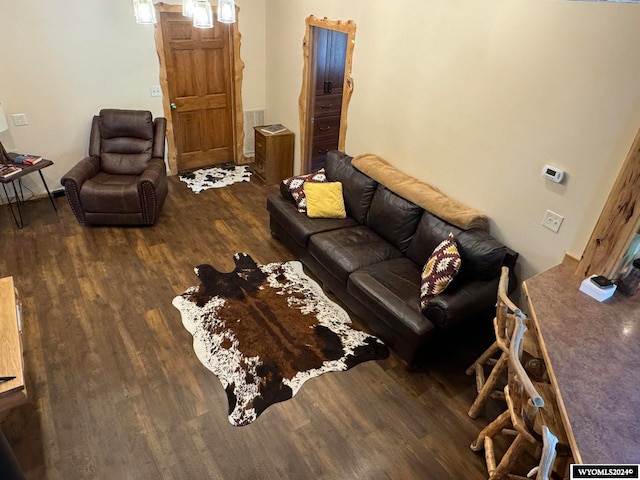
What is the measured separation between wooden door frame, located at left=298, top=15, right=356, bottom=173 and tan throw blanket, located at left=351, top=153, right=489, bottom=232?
26.5 inches

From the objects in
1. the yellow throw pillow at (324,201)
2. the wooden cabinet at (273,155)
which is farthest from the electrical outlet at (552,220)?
the wooden cabinet at (273,155)

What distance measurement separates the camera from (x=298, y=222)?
386cm

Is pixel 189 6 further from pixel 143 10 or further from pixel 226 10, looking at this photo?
pixel 143 10

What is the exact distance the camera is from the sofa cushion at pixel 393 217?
11.6 ft

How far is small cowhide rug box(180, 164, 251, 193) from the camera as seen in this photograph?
215 inches

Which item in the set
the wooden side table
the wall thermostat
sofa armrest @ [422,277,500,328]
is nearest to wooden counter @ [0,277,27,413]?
the wooden side table

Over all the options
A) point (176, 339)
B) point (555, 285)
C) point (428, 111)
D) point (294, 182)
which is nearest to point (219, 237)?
point (294, 182)

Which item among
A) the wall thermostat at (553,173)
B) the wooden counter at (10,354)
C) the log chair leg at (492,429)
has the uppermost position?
the wall thermostat at (553,173)

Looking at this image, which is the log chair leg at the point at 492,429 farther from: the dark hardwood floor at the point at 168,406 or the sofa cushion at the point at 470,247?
the sofa cushion at the point at 470,247

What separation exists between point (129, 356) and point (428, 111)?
302 cm

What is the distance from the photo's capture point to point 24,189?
4.77 meters

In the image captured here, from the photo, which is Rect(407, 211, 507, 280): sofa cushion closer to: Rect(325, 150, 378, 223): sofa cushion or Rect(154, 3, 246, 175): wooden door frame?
Rect(325, 150, 378, 223): sofa cushion

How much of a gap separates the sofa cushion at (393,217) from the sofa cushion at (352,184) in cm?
9

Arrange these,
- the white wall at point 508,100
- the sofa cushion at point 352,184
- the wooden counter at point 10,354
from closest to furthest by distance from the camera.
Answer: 1. the wooden counter at point 10,354
2. the white wall at point 508,100
3. the sofa cushion at point 352,184
